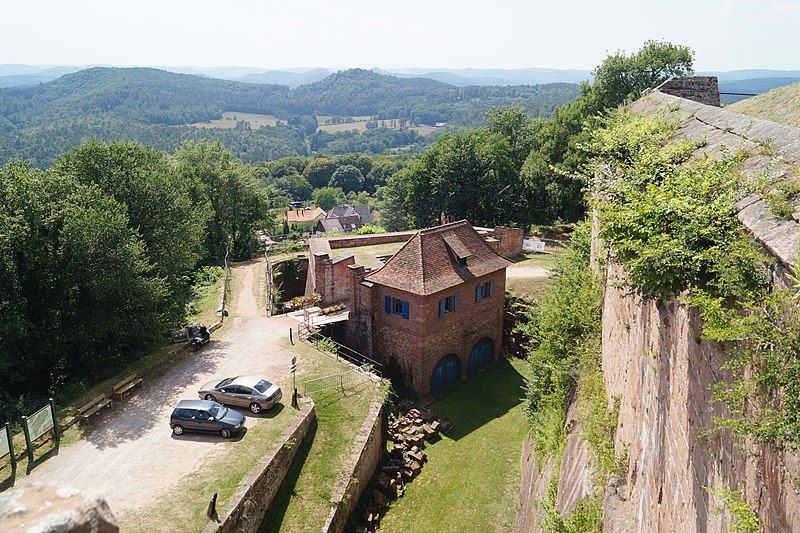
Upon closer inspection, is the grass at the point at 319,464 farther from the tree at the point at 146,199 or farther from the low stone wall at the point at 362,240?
the low stone wall at the point at 362,240

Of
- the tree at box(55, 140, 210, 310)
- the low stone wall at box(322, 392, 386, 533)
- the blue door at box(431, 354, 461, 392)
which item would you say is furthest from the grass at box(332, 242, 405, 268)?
the low stone wall at box(322, 392, 386, 533)

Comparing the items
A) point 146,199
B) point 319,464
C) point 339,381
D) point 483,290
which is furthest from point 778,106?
point 146,199

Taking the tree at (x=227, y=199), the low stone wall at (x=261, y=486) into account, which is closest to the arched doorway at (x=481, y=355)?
the low stone wall at (x=261, y=486)

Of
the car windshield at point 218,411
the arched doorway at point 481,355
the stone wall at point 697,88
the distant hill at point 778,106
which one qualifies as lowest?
the arched doorway at point 481,355

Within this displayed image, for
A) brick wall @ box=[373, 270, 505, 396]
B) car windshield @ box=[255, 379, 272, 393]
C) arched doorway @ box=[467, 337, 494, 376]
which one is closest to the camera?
car windshield @ box=[255, 379, 272, 393]

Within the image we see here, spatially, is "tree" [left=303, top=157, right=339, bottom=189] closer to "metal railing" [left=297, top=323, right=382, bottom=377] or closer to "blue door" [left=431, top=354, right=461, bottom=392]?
"metal railing" [left=297, top=323, right=382, bottom=377]

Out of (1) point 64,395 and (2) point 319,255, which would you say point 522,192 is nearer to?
(2) point 319,255
